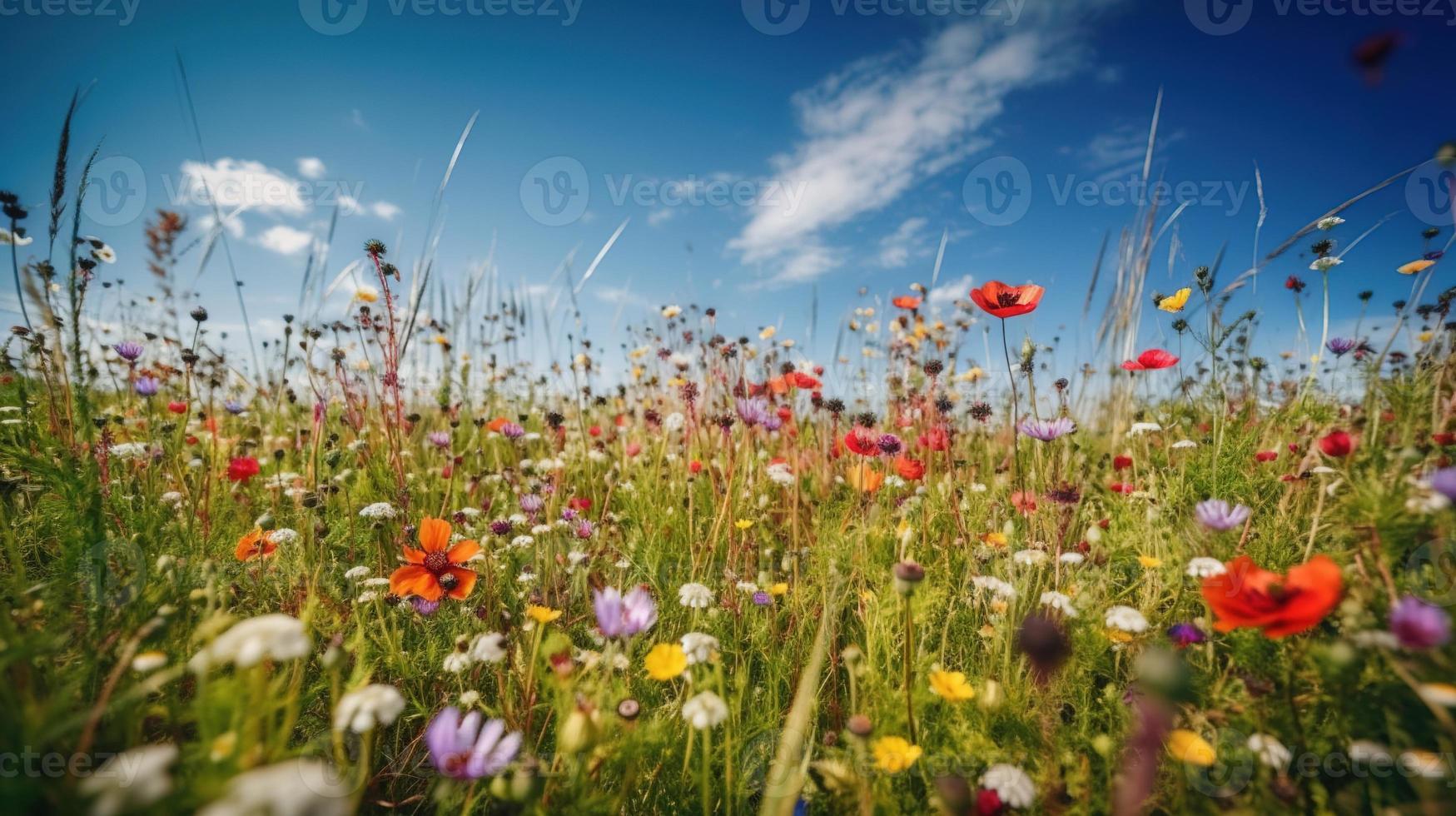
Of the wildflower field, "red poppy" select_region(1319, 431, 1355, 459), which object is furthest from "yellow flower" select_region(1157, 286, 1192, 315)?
"red poppy" select_region(1319, 431, 1355, 459)

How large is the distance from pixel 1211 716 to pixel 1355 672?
0.22 m

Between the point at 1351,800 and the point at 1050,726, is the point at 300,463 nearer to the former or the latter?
the point at 1050,726

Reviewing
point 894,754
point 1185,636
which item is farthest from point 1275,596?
point 894,754

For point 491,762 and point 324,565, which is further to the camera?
point 324,565

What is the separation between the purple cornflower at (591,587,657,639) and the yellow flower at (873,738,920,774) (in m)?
0.47

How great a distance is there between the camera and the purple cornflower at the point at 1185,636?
1159 mm

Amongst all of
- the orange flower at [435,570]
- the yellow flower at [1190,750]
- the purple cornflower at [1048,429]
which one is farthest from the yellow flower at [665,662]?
the purple cornflower at [1048,429]

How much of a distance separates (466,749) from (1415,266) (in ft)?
11.5

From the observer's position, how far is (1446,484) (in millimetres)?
733

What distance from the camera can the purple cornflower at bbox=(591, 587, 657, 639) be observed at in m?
1.00

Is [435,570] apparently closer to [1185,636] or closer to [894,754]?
[894,754]

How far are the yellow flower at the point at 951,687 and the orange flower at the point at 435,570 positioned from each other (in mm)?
1113

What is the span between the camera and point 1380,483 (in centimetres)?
97

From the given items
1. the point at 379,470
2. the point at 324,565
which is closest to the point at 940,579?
the point at 324,565
